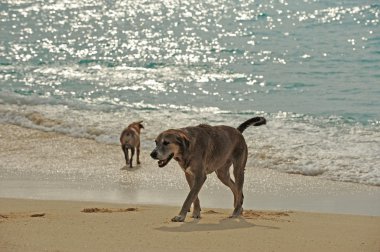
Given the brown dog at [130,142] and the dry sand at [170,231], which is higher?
the brown dog at [130,142]

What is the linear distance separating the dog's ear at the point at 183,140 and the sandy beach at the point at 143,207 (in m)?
0.73

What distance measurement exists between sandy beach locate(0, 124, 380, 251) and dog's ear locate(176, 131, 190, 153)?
0.73 metres

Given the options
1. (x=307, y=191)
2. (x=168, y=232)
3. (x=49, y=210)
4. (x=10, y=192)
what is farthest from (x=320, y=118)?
(x=168, y=232)

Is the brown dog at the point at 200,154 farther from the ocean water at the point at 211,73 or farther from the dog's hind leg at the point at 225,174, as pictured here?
the ocean water at the point at 211,73

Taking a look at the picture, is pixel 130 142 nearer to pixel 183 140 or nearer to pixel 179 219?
pixel 179 219

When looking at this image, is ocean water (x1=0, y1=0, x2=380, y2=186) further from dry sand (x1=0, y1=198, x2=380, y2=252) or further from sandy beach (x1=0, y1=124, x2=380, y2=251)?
dry sand (x1=0, y1=198, x2=380, y2=252)

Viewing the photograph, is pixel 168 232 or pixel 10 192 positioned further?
pixel 10 192

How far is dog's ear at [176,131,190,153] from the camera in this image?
→ 9.06 m

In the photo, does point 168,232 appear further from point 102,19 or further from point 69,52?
point 102,19

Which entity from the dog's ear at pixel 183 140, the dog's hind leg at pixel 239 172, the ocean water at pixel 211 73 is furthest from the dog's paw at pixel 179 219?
the ocean water at pixel 211 73

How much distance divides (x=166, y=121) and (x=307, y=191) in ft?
19.0

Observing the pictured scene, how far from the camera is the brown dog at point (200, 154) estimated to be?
355 inches

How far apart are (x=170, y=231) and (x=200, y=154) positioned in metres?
1.10

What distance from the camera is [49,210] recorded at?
33.9 ft
